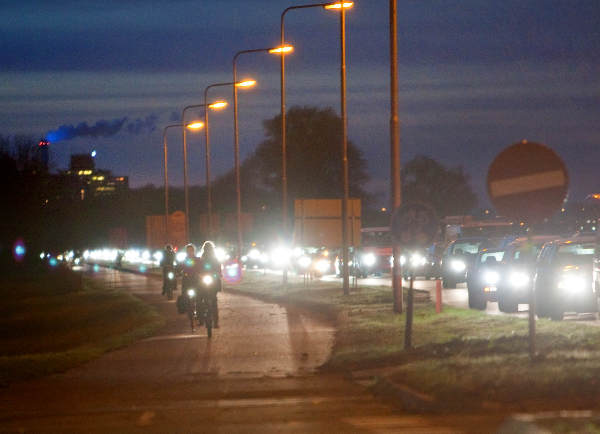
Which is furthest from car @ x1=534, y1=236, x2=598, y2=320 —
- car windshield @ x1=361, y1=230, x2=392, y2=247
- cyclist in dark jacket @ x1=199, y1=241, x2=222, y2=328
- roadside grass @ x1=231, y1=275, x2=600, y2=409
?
car windshield @ x1=361, y1=230, x2=392, y2=247

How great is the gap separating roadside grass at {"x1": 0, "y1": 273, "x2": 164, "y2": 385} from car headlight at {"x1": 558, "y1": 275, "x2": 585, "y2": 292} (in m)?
8.75

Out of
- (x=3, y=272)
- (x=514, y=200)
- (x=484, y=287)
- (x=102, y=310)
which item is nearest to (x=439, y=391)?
(x=514, y=200)

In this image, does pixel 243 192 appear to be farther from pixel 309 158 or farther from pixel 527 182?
pixel 527 182

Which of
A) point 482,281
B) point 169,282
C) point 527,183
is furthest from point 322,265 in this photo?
point 527,183

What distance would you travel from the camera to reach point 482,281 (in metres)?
25.3

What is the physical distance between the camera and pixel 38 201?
67875mm

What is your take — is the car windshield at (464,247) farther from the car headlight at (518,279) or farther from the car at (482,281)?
the car headlight at (518,279)

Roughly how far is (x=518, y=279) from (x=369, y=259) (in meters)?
28.2

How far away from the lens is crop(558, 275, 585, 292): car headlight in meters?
20.1

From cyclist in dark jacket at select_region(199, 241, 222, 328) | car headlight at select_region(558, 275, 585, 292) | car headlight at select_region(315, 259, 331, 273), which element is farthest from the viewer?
car headlight at select_region(315, 259, 331, 273)

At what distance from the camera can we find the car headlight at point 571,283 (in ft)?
66.0

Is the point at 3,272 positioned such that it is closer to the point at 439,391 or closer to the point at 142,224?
the point at 142,224

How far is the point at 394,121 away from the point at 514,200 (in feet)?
34.9

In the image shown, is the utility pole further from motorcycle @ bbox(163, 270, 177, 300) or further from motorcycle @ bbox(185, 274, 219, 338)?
motorcycle @ bbox(163, 270, 177, 300)
